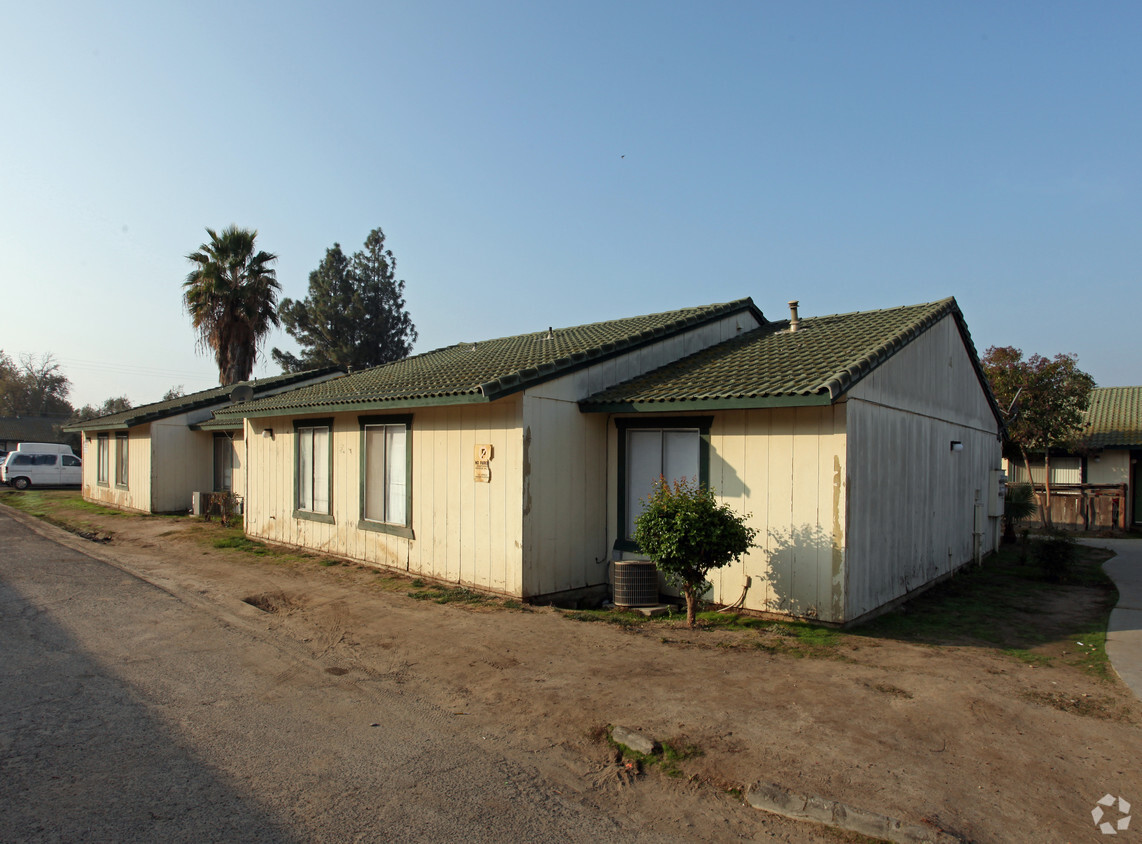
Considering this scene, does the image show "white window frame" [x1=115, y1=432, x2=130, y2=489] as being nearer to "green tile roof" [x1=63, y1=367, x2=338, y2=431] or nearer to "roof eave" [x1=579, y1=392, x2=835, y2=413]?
"green tile roof" [x1=63, y1=367, x2=338, y2=431]

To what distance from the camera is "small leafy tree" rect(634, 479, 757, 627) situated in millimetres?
7414

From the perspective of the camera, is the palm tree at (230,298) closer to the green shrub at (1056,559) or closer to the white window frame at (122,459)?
the white window frame at (122,459)

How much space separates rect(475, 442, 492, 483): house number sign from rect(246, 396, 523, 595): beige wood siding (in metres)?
0.06

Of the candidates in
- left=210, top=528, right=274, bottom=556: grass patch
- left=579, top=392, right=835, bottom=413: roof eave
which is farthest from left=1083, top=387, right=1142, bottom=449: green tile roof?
left=210, top=528, right=274, bottom=556: grass patch

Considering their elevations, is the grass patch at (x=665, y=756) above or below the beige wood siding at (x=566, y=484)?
below

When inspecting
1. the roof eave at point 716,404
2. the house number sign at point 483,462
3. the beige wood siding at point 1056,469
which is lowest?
the beige wood siding at point 1056,469

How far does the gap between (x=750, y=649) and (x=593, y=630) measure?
66.7 inches

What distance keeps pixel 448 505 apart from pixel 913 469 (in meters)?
6.58

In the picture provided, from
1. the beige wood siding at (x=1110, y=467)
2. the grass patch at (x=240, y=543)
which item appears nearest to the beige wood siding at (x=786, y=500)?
the grass patch at (x=240, y=543)

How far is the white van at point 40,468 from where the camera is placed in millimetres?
30828

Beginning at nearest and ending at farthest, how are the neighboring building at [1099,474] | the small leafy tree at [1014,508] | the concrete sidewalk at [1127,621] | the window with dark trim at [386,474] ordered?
the concrete sidewalk at [1127,621] < the window with dark trim at [386,474] < the small leafy tree at [1014,508] < the neighboring building at [1099,474]

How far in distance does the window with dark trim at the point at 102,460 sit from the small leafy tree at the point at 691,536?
23299 millimetres

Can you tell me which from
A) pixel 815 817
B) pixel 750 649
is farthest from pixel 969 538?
pixel 815 817

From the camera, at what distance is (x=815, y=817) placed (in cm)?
368
